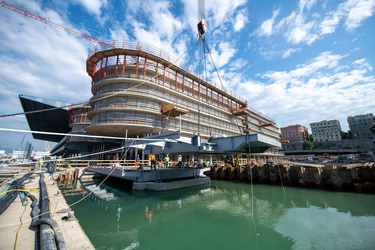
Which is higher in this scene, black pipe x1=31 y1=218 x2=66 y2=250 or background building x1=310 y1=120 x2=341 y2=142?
background building x1=310 y1=120 x2=341 y2=142

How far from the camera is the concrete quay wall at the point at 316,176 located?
13.0 metres

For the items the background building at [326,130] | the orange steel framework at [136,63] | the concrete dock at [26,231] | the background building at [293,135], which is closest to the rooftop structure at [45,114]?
the orange steel framework at [136,63]

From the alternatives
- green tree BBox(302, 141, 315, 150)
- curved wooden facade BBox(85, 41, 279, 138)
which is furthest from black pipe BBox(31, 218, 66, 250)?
green tree BBox(302, 141, 315, 150)

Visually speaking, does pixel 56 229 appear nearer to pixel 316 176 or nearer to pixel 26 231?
pixel 26 231

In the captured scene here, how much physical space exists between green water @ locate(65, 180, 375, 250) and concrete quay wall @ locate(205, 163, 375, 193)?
180cm

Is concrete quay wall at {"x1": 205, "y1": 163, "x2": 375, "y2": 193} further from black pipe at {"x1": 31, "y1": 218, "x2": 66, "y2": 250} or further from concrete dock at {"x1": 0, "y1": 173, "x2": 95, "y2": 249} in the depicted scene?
black pipe at {"x1": 31, "y1": 218, "x2": 66, "y2": 250}

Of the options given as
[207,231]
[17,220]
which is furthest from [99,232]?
[207,231]

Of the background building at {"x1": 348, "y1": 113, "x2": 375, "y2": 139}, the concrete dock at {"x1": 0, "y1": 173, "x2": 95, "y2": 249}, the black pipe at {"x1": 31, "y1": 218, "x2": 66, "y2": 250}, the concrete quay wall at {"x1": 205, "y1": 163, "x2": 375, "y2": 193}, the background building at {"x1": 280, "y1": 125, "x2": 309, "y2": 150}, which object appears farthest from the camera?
the background building at {"x1": 280, "y1": 125, "x2": 309, "y2": 150}

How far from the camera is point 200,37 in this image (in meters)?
13.4

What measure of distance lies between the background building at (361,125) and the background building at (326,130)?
7665 millimetres

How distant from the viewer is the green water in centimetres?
577

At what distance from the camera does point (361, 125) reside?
103m

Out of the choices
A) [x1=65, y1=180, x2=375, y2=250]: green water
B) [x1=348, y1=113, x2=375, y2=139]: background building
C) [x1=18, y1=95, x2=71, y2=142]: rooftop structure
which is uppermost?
[x1=348, y1=113, x2=375, y2=139]: background building

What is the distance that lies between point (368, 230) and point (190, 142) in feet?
34.2
